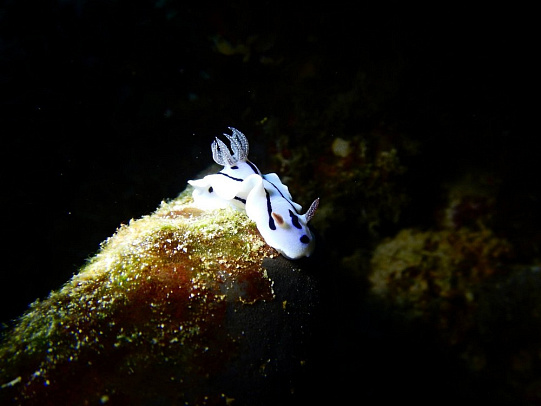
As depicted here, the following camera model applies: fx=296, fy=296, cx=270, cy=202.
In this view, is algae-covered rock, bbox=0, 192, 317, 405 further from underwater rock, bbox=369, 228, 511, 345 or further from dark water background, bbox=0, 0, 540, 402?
underwater rock, bbox=369, 228, 511, 345

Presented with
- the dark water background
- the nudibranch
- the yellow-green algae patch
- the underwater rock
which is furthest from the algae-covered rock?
the underwater rock

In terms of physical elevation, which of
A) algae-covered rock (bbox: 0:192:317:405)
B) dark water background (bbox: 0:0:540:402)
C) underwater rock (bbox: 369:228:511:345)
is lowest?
underwater rock (bbox: 369:228:511:345)

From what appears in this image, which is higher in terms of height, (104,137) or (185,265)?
(104,137)

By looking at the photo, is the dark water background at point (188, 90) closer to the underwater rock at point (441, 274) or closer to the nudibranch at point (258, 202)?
the underwater rock at point (441, 274)

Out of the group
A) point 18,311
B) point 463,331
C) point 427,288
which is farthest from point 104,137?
point 463,331

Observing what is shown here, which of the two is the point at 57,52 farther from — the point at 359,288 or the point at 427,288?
the point at 427,288

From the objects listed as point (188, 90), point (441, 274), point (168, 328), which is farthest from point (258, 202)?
point (188, 90)

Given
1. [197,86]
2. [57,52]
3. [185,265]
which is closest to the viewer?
[185,265]
